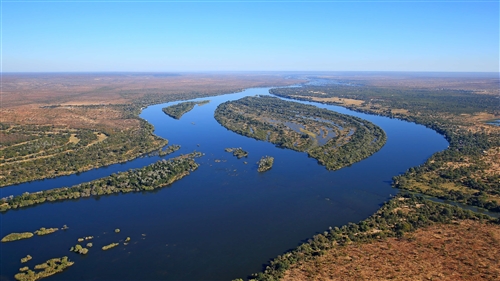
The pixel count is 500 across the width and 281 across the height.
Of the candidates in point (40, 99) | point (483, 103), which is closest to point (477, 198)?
point (483, 103)

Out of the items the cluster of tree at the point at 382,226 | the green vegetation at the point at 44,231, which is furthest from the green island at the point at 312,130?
the green vegetation at the point at 44,231

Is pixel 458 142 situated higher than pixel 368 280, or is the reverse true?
pixel 458 142

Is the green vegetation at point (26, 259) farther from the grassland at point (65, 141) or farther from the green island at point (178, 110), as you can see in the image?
the green island at point (178, 110)

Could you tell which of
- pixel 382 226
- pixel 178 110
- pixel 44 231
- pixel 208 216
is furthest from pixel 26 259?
pixel 178 110

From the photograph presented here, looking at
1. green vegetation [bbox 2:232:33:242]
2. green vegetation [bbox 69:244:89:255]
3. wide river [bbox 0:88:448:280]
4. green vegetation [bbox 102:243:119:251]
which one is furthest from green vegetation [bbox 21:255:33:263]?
green vegetation [bbox 102:243:119:251]

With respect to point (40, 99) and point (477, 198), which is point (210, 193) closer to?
point (477, 198)

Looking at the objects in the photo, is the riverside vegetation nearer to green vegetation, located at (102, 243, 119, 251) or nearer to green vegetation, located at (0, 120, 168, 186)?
green vegetation, located at (102, 243, 119, 251)
